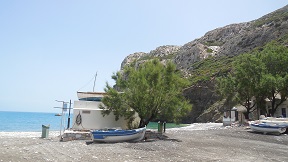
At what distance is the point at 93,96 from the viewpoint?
30266 millimetres

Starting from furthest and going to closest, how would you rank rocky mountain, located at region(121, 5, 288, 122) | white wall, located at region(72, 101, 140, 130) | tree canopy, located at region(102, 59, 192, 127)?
rocky mountain, located at region(121, 5, 288, 122), white wall, located at region(72, 101, 140, 130), tree canopy, located at region(102, 59, 192, 127)

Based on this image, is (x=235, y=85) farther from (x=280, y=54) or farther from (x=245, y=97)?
(x=280, y=54)

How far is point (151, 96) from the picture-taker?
2519 cm

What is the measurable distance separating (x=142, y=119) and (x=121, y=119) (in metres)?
3.35

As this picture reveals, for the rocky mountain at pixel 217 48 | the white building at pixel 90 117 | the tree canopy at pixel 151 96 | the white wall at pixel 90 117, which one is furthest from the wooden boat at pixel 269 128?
the white wall at pixel 90 117

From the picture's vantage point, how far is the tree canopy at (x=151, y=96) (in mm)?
25078

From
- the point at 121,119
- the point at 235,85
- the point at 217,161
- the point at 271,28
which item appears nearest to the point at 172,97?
the point at 121,119

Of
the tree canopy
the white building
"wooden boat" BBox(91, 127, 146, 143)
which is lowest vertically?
"wooden boat" BBox(91, 127, 146, 143)

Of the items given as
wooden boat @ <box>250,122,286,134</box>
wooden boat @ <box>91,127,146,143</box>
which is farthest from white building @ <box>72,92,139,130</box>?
wooden boat @ <box>250,122,286,134</box>

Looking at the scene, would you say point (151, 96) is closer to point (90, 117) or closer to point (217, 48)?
point (90, 117)

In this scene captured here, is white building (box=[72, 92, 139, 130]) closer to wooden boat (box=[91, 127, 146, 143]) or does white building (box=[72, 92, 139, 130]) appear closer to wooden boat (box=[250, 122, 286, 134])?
wooden boat (box=[91, 127, 146, 143])

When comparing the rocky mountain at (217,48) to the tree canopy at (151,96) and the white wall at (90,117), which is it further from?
the white wall at (90,117)

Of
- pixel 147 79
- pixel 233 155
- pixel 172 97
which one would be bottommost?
pixel 233 155

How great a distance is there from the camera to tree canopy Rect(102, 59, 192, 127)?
25078 millimetres
